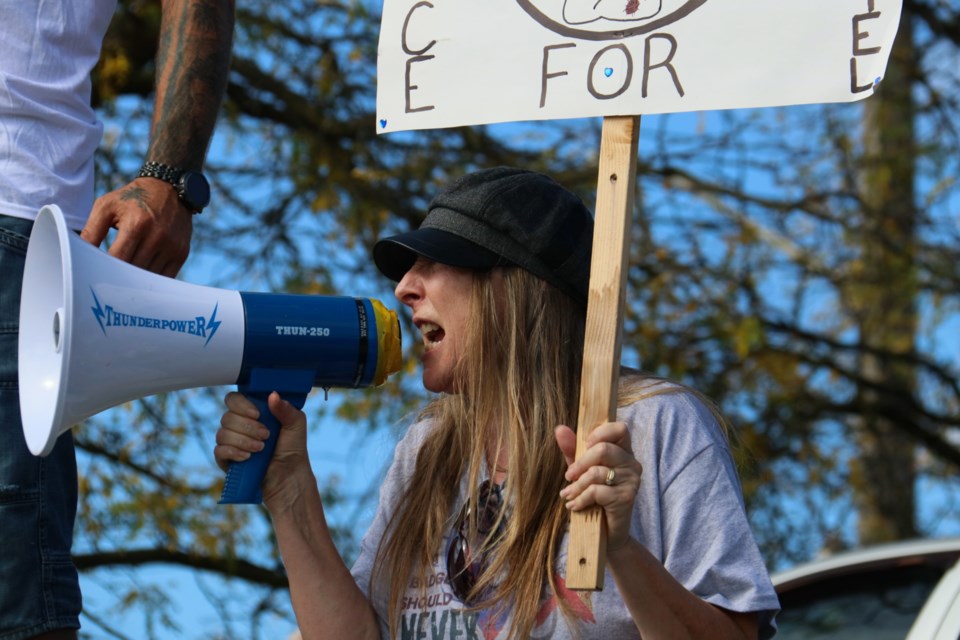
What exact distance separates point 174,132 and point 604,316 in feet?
2.87

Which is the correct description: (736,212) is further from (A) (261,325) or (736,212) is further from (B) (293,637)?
(A) (261,325)

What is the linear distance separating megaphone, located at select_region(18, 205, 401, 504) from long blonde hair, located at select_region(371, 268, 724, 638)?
0.19m

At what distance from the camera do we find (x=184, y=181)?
7.66 ft

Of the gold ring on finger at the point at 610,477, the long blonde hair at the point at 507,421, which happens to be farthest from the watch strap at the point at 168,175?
the gold ring on finger at the point at 610,477

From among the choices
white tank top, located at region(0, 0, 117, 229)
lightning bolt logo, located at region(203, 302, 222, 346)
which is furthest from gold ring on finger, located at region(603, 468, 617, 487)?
white tank top, located at region(0, 0, 117, 229)

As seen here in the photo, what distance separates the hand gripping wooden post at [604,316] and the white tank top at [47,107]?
87 centimetres

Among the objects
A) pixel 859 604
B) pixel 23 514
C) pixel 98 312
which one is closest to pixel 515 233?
pixel 98 312

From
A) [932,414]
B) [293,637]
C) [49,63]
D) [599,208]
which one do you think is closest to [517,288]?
[599,208]

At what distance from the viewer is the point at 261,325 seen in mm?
2234

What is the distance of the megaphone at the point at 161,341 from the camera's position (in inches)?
78.7

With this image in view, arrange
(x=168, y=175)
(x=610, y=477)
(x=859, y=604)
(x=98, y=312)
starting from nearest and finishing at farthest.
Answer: (x=610, y=477)
(x=98, y=312)
(x=168, y=175)
(x=859, y=604)

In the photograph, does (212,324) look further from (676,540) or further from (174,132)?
(676,540)

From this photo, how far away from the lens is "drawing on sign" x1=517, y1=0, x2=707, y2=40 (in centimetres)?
219

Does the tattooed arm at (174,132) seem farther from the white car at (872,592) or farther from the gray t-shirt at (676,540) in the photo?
the white car at (872,592)
